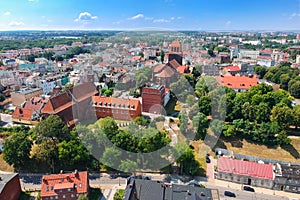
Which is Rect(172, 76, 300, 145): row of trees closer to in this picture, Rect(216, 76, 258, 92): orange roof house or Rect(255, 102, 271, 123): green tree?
Rect(255, 102, 271, 123): green tree

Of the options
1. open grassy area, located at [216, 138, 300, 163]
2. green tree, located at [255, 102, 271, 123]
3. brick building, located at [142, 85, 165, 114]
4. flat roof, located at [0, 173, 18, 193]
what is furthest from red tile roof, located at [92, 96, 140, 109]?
green tree, located at [255, 102, 271, 123]

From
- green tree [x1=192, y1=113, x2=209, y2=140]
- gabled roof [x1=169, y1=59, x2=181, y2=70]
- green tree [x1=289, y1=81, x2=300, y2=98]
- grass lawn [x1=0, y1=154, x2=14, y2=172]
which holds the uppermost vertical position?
gabled roof [x1=169, y1=59, x2=181, y2=70]

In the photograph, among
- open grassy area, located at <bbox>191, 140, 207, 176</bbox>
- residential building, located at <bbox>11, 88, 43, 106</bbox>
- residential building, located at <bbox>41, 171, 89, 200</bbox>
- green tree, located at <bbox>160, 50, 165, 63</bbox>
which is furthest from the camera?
green tree, located at <bbox>160, 50, 165, 63</bbox>

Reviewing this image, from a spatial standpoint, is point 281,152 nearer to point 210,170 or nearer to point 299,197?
point 299,197

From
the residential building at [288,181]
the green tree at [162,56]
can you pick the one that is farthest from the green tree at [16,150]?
the green tree at [162,56]

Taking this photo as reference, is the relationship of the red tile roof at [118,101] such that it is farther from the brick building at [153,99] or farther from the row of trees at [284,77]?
the row of trees at [284,77]

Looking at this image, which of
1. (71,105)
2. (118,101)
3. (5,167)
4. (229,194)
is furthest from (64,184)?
(118,101)

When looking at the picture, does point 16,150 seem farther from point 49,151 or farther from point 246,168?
point 246,168
